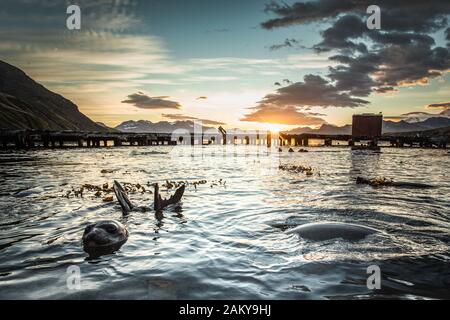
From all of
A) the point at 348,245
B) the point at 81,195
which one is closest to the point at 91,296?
the point at 348,245

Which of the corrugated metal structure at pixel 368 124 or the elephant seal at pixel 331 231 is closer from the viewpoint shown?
the elephant seal at pixel 331 231

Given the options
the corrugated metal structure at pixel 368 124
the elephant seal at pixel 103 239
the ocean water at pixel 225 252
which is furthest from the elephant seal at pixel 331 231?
the corrugated metal structure at pixel 368 124

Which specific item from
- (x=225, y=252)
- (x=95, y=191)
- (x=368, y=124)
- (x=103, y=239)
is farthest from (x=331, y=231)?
(x=368, y=124)

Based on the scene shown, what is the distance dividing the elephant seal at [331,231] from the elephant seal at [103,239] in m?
4.27

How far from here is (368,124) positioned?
88.4 meters

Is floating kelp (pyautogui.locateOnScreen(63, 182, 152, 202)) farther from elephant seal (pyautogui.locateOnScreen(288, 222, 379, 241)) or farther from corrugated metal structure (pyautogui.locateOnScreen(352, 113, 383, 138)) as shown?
corrugated metal structure (pyautogui.locateOnScreen(352, 113, 383, 138))

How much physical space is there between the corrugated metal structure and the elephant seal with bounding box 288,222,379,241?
289 feet

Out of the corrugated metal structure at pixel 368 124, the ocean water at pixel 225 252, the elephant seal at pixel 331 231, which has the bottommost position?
the ocean water at pixel 225 252

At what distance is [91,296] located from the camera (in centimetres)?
459

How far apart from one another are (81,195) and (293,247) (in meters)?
9.63

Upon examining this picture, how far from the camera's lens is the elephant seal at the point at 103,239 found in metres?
6.59

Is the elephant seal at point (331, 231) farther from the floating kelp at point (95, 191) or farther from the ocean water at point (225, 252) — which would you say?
the floating kelp at point (95, 191)

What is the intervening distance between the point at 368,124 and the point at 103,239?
93795 millimetres
